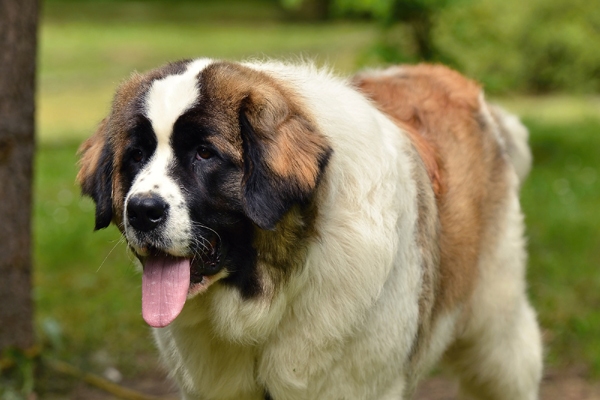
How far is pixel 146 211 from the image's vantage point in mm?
2881

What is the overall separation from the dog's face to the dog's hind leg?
4.80 ft

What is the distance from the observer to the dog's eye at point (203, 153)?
10.0 ft

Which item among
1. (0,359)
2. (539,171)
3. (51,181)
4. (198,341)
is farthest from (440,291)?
(51,181)

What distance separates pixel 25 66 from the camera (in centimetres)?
472

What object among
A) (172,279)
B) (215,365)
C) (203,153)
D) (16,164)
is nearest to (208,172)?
(203,153)

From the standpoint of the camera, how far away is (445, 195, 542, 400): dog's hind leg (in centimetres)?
420

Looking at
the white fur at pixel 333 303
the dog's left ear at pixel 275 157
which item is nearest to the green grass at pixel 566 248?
the white fur at pixel 333 303

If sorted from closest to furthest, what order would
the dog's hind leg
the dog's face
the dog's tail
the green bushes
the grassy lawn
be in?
1. the dog's face
2. the dog's hind leg
3. the dog's tail
4. the grassy lawn
5. the green bushes

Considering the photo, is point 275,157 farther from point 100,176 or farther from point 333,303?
point 100,176

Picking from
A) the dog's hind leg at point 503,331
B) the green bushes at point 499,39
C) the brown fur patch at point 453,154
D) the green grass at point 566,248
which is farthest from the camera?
the green bushes at point 499,39

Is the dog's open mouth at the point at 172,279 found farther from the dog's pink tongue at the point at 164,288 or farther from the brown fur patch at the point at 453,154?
the brown fur patch at the point at 453,154

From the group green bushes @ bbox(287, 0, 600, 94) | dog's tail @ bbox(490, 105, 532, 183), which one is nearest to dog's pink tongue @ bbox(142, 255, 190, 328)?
dog's tail @ bbox(490, 105, 532, 183)

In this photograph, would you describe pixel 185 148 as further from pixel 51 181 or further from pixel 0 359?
pixel 51 181

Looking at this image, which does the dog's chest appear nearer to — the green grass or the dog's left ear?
the dog's left ear
